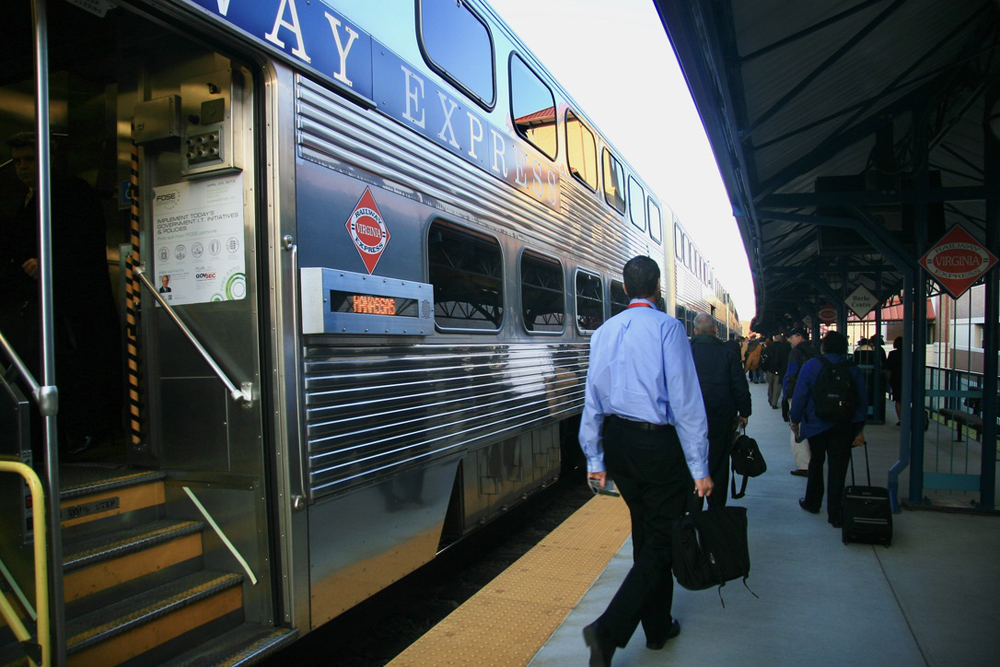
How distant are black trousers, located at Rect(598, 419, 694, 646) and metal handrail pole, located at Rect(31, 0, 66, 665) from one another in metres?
1.90

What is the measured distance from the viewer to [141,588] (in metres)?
2.77

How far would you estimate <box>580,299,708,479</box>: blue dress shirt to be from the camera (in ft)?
9.34

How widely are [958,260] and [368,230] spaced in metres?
4.61

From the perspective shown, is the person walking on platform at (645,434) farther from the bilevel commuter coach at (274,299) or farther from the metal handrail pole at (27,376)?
the metal handrail pole at (27,376)

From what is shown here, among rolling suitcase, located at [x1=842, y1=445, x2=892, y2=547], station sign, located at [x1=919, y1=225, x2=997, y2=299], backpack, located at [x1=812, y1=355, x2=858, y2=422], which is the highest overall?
station sign, located at [x1=919, y1=225, x2=997, y2=299]

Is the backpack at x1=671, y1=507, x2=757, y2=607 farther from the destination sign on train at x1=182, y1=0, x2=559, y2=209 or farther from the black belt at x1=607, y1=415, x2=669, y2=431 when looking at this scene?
the destination sign on train at x1=182, y1=0, x2=559, y2=209

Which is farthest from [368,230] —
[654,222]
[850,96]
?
[654,222]

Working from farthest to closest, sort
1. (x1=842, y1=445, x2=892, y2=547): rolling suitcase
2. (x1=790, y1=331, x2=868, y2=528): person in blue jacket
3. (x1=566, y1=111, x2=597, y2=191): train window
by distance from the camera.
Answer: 1. (x1=566, y1=111, x2=597, y2=191): train window
2. (x1=790, y1=331, x2=868, y2=528): person in blue jacket
3. (x1=842, y1=445, x2=892, y2=547): rolling suitcase

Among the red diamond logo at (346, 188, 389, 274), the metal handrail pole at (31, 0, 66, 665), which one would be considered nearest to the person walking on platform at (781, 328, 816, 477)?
the red diamond logo at (346, 188, 389, 274)

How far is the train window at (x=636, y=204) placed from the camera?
9.12 metres

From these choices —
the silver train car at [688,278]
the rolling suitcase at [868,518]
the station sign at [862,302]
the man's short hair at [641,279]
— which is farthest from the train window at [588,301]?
the station sign at [862,302]

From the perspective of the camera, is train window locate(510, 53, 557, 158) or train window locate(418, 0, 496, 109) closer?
train window locate(418, 0, 496, 109)

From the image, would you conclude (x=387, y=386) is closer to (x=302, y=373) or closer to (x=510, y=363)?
(x=302, y=373)

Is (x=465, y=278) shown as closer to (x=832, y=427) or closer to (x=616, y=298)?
(x=832, y=427)
